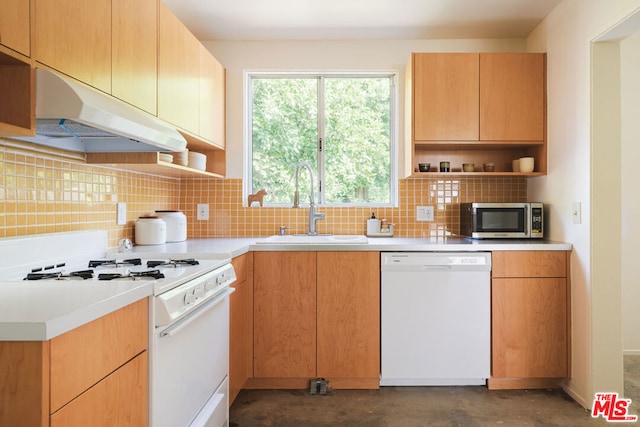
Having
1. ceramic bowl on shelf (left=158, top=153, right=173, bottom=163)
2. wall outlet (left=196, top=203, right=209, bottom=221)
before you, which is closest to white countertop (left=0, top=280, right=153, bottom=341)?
ceramic bowl on shelf (left=158, top=153, right=173, bottom=163)

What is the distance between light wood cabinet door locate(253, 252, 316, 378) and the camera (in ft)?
8.32

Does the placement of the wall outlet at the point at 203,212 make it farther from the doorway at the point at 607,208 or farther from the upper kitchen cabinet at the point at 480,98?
the doorway at the point at 607,208

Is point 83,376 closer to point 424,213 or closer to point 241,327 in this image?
point 241,327

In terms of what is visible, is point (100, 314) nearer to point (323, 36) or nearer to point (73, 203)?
point (73, 203)

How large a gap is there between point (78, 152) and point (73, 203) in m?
0.25

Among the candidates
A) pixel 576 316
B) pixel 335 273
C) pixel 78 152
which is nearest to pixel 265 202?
pixel 335 273

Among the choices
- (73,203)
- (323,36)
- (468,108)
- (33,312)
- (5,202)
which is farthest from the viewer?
(323,36)

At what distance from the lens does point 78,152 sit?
1991 millimetres

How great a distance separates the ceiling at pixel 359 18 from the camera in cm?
262

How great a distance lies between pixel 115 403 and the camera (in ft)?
3.64

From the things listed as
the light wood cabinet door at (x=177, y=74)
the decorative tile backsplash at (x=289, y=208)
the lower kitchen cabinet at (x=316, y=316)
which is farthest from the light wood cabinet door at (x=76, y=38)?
the lower kitchen cabinet at (x=316, y=316)

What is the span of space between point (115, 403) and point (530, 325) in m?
2.30

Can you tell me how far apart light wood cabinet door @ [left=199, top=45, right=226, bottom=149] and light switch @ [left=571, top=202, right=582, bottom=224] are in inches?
90.6

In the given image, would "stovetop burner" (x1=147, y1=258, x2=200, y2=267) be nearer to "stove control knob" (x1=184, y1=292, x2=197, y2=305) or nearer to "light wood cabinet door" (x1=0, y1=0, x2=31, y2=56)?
"stove control knob" (x1=184, y1=292, x2=197, y2=305)
